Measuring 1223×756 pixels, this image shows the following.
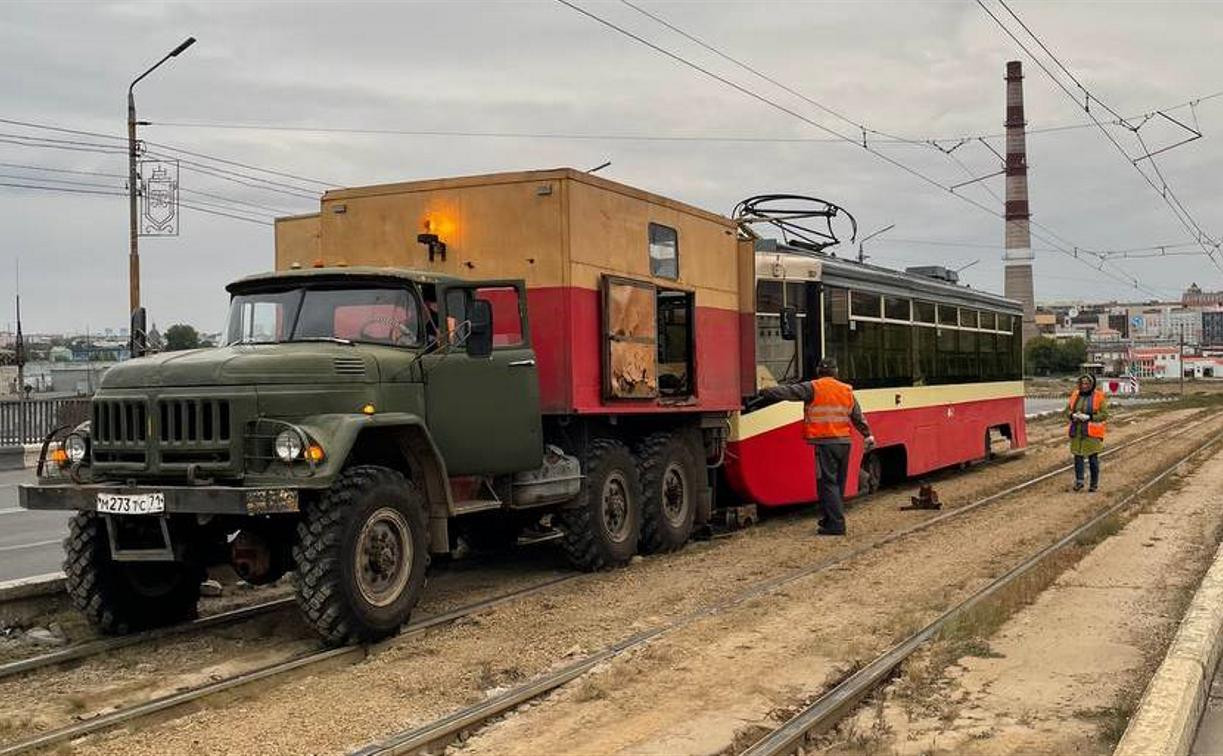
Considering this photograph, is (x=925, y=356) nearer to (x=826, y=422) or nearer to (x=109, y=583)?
(x=826, y=422)

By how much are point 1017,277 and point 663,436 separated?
75907 millimetres

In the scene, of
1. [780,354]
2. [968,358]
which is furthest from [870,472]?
[968,358]

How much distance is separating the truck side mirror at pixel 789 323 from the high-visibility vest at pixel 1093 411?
4.77m

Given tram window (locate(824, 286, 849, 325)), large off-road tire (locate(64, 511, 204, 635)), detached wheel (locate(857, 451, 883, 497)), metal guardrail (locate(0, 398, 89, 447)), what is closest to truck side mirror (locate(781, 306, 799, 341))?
tram window (locate(824, 286, 849, 325))

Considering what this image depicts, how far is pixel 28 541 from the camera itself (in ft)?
40.1

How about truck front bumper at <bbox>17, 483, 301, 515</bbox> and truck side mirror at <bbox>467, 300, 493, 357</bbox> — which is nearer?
truck front bumper at <bbox>17, 483, 301, 515</bbox>

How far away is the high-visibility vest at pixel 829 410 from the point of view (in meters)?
12.3

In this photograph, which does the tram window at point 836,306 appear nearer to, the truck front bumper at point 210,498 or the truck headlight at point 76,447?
the truck front bumper at point 210,498

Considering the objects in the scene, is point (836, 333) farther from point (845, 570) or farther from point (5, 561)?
point (5, 561)

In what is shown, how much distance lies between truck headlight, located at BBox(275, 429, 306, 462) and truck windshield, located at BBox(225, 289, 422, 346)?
1233mm

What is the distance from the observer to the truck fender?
272 inches

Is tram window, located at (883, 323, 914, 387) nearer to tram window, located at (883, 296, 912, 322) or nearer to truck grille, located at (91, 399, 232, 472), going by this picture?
tram window, located at (883, 296, 912, 322)

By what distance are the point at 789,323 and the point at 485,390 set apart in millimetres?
5411

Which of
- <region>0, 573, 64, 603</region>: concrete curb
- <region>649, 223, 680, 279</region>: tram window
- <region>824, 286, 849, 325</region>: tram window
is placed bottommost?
<region>0, 573, 64, 603</region>: concrete curb
